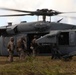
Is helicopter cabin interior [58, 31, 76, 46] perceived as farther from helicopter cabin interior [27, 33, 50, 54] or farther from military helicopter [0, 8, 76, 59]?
helicopter cabin interior [27, 33, 50, 54]

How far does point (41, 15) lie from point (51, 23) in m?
1.04

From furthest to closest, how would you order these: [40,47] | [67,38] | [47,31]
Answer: [47,31], [40,47], [67,38]

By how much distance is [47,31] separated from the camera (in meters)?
19.9

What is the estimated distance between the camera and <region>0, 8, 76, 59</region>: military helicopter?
61.6ft

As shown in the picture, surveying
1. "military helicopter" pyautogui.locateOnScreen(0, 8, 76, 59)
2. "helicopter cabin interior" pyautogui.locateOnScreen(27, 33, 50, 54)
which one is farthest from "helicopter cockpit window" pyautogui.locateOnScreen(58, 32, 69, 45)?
"helicopter cabin interior" pyautogui.locateOnScreen(27, 33, 50, 54)

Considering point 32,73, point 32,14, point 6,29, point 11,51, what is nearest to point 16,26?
point 6,29

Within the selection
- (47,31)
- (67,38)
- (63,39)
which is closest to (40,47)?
(47,31)

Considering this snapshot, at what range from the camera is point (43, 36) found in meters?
18.9

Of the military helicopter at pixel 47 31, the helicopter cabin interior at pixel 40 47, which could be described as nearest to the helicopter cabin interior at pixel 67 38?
the military helicopter at pixel 47 31

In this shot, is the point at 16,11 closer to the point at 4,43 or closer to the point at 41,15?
the point at 41,15

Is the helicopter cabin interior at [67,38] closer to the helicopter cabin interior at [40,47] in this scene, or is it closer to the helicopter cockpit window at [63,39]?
the helicopter cockpit window at [63,39]

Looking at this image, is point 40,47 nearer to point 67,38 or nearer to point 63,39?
point 63,39

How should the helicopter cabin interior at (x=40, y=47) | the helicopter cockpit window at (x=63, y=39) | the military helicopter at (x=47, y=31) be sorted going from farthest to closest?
the helicopter cabin interior at (x=40, y=47), the helicopter cockpit window at (x=63, y=39), the military helicopter at (x=47, y=31)

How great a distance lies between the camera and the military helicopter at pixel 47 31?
61.6ft
